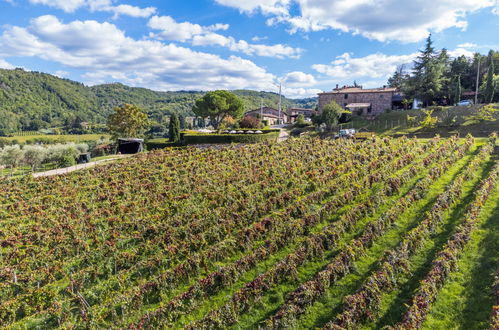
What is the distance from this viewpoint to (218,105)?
48.8m

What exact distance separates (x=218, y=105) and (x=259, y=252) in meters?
42.2

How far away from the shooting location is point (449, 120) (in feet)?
116

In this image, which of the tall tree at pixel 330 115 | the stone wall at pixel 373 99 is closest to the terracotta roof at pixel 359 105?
the stone wall at pixel 373 99

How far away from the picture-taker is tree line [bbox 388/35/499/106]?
3994 cm

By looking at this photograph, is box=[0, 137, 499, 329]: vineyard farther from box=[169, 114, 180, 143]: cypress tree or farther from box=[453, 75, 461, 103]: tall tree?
box=[453, 75, 461, 103]: tall tree

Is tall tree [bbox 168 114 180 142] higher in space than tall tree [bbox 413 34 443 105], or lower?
lower

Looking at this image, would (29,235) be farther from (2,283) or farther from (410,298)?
(410,298)

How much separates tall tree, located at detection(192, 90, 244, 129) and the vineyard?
3356 centimetres

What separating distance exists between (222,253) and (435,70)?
45974 mm

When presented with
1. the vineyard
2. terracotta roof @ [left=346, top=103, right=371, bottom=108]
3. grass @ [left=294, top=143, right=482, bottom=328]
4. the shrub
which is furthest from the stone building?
grass @ [left=294, top=143, right=482, bottom=328]

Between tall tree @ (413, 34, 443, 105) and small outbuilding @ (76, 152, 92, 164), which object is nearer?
small outbuilding @ (76, 152, 92, 164)

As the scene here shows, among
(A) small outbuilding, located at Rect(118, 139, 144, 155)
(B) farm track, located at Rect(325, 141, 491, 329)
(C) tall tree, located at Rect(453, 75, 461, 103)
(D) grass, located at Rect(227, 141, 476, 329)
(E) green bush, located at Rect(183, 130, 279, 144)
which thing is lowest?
(D) grass, located at Rect(227, 141, 476, 329)

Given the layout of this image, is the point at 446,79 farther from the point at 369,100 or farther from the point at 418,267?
the point at 418,267

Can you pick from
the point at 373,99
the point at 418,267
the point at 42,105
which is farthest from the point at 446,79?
the point at 42,105
